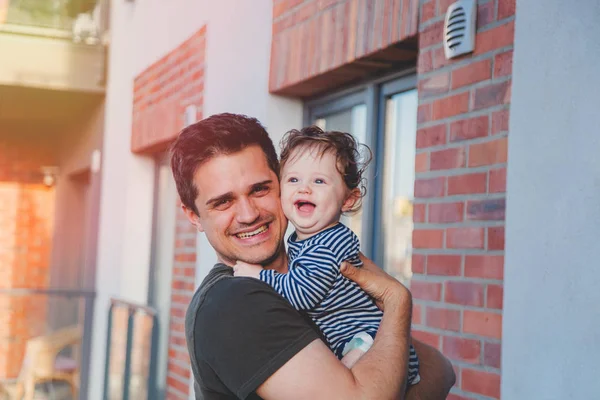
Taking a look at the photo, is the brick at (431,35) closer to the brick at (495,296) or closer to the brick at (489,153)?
the brick at (489,153)

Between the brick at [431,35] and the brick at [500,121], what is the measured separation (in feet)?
1.35

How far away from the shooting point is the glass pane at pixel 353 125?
12.1ft

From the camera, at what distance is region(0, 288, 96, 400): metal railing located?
7402 millimetres

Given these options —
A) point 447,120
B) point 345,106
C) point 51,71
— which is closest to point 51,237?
point 51,71

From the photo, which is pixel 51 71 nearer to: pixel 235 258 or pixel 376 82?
pixel 376 82

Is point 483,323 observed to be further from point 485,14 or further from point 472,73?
point 485,14

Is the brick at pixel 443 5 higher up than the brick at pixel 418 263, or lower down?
higher up

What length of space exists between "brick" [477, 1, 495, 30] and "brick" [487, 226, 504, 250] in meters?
0.63

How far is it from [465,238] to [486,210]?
13 cm

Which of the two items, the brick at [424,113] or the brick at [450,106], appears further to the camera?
the brick at [424,113]

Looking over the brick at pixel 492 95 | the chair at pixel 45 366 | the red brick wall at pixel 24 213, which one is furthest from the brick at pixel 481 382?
the red brick wall at pixel 24 213

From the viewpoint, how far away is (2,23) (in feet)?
27.5

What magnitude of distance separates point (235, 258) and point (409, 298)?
50 centimetres

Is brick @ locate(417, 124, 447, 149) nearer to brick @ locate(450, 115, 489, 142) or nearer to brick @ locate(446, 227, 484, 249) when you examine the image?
brick @ locate(450, 115, 489, 142)
